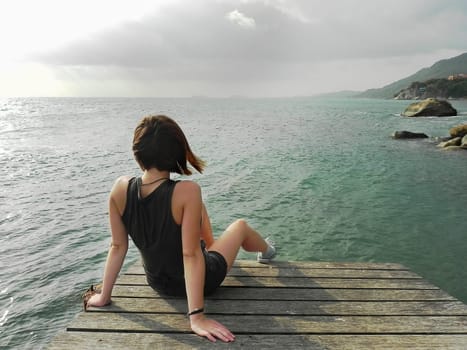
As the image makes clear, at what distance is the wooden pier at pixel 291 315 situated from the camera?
3.15 m

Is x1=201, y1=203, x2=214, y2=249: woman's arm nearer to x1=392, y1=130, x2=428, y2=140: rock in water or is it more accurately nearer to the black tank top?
the black tank top

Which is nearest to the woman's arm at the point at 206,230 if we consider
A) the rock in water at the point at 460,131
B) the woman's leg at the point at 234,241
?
the woman's leg at the point at 234,241

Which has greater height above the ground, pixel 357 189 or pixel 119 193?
pixel 119 193

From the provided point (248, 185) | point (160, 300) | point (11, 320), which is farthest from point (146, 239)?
point (248, 185)

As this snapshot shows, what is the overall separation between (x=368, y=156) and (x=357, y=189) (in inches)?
372

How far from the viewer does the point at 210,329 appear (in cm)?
317

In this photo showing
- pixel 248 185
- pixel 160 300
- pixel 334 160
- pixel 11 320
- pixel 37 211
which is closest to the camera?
pixel 160 300

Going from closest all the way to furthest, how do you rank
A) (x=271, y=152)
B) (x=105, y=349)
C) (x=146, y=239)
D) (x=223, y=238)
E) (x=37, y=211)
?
(x=105, y=349) < (x=146, y=239) < (x=223, y=238) < (x=37, y=211) < (x=271, y=152)

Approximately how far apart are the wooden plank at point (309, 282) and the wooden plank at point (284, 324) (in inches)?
28.5

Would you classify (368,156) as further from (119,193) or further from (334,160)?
(119,193)

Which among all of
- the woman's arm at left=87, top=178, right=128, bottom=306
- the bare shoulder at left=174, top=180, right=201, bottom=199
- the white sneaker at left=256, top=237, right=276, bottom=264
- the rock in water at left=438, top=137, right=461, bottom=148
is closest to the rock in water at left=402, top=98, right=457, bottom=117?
the rock in water at left=438, top=137, right=461, bottom=148

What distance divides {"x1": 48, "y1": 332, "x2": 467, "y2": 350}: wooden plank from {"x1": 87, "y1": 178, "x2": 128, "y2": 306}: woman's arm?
1.64 feet

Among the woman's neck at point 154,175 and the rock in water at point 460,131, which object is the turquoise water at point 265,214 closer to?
the woman's neck at point 154,175

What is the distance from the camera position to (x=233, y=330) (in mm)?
3285
